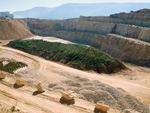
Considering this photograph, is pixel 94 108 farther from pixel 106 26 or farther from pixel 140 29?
pixel 106 26

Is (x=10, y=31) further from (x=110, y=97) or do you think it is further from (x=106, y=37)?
(x=110, y=97)

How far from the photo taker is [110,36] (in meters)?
35.4

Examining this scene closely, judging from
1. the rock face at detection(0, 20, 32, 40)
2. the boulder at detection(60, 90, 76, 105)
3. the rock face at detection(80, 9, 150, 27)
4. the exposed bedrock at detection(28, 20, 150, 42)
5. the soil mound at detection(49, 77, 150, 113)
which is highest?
the rock face at detection(80, 9, 150, 27)

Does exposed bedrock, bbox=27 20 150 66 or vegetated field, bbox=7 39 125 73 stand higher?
exposed bedrock, bbox=27 20 150 66

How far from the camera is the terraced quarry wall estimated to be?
26.2m

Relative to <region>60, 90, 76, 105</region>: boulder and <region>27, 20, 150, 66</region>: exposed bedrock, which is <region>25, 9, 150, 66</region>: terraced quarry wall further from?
<region>60, 90, 76, 105</region>: boulder

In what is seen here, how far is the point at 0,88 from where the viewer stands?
474 inches

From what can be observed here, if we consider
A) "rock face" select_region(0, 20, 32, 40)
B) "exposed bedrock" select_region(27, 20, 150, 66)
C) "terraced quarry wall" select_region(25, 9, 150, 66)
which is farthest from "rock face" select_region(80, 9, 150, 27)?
"rock face" select_region(0, 20, 32, 40)

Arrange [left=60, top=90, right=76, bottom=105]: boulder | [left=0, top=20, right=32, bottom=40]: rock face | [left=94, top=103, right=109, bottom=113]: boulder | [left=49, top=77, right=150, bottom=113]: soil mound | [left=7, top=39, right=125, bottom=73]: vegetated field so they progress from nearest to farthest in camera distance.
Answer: [left=94, top=103, right=109, bottom=113]: boulder
[left=60, top=90, right=76, bottom=105]: boulder
[left=49, top=77, right=150, bottom=113]: soil mound
[left=7, top=39, right=125, bottom=73]: vegetated field
[left=0, top=20, right=32, bottom=40]: rock face

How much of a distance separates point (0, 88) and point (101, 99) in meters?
8.18

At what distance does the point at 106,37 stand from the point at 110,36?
171 cm

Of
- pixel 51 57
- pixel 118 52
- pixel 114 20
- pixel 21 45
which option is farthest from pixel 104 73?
pixel 114 20

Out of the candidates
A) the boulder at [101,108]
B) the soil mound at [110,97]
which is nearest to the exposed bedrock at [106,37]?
the soil mound at [110,97]

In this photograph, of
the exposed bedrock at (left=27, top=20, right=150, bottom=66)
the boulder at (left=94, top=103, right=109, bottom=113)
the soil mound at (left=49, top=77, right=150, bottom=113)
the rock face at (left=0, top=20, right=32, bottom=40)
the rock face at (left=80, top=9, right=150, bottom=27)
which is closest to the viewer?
the boulder at (left=94, top=103, right=109, bottom=113)
